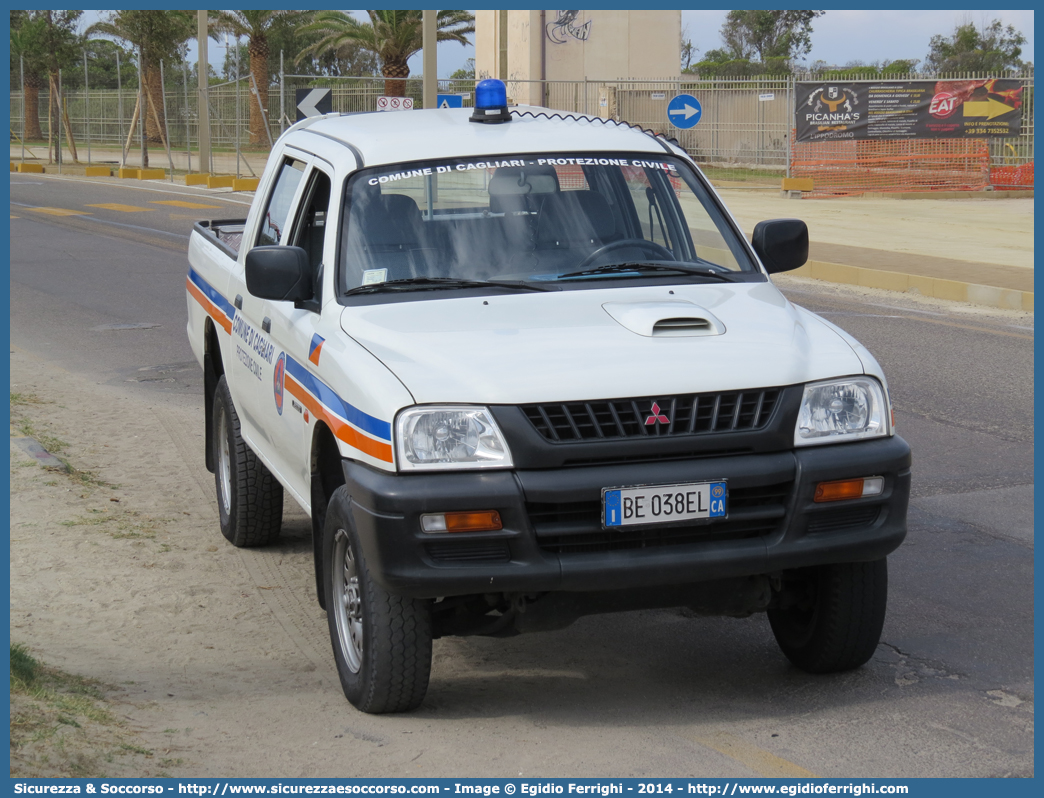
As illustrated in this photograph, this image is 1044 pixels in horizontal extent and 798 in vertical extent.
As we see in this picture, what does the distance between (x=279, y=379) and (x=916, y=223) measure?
19777 mm

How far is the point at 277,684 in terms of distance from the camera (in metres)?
4.67

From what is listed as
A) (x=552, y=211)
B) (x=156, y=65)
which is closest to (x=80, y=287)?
(x=552, y=211)

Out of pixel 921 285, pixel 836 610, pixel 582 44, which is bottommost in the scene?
pixel 836 610

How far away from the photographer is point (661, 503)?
13.0ft

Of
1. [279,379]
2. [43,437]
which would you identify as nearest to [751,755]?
[279,379]

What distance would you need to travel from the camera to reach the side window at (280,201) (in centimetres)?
574

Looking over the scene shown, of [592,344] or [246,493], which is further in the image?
[246,493]

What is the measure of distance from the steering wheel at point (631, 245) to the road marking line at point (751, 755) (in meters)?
A: 1.81

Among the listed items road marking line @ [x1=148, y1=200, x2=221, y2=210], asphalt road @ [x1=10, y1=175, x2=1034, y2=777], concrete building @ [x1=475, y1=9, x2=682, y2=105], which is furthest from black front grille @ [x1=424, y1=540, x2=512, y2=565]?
concrete building @ [x1=475, y1=9, x2=682, y2=105]

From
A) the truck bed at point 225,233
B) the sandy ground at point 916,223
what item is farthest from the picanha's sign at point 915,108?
the truck bed at point 225,233

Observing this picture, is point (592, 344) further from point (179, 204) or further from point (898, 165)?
point (898, 165)

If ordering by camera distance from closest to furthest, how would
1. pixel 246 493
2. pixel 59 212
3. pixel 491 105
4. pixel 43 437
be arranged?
1. pixel 491 105
2. pixel 246 493
3. pixel 43 437
4. pixel 59 212

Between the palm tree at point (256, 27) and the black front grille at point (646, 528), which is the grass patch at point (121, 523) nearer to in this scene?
the black front grille at point (646, 528)

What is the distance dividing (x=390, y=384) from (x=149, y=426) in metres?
5.45
